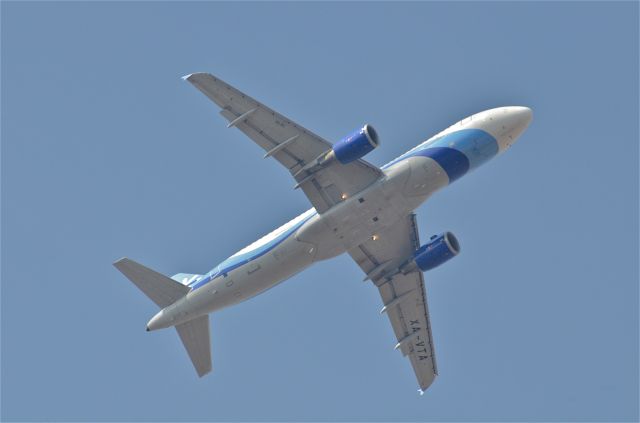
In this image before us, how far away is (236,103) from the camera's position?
73.8 m

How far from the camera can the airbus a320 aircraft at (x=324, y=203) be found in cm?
7456

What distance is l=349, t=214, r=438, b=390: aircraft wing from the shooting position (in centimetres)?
8169

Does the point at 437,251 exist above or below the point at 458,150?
below

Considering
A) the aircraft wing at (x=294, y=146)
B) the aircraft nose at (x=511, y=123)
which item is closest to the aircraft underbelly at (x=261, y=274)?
the aircraft wing at (x=294, y=146)

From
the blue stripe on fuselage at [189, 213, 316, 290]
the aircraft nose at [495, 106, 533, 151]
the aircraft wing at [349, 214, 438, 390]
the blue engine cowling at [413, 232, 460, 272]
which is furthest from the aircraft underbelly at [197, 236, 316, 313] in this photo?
the aircraft nose at [495, 106, 533, 151]

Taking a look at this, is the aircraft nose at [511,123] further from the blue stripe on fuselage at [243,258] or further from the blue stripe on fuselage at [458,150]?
the blue stripe on fuselage at [243,258]

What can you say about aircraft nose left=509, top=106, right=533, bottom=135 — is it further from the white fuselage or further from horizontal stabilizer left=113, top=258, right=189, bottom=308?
horizontal stabilizer left=113, top=258, right=189, bottom=308

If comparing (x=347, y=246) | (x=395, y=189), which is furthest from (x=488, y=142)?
(x=347, y=246)

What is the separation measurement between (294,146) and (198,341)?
55.2 feet

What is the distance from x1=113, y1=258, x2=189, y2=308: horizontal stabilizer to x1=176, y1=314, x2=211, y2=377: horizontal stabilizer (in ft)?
8.31

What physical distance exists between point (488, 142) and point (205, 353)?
25836mm

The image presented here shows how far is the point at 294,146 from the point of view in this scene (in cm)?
7531

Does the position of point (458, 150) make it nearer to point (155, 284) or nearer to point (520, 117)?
point (520, 117)

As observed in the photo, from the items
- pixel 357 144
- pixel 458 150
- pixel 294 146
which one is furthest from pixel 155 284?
pixel 458 150
